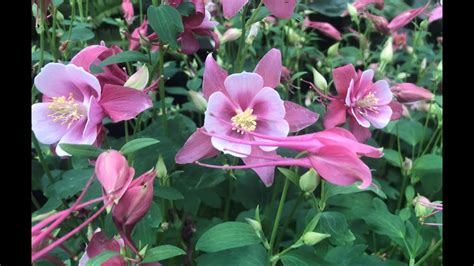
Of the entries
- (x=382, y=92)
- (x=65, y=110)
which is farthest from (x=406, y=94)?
(x=65, y=110)

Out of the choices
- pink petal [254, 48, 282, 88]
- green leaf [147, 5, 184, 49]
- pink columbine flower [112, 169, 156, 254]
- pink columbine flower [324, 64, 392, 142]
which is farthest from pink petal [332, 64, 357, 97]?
pink columbine flower [112, 169, 156, 254]

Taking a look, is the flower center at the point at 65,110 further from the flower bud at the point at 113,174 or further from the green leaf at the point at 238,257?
the green leaf at the point at 238,257

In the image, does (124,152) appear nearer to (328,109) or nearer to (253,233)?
(253,233)

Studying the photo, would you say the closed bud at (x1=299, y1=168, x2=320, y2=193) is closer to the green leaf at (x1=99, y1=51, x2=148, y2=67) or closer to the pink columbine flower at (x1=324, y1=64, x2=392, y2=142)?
the pink columbine flower at (x1=324, y1=64, x2=392, y2=142)

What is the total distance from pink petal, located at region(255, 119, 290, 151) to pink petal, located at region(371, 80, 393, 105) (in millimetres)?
195

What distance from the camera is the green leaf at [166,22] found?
1.95 ft

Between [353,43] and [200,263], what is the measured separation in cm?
150

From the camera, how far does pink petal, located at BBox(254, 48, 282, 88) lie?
59 cm

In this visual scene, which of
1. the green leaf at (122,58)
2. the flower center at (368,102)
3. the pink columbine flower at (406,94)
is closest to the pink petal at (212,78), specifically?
the green leaf at (122,58)

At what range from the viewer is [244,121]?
23.1 inches

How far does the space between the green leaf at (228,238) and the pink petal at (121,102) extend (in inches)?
6.6

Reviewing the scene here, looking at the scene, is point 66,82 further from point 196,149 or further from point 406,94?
point 406,94

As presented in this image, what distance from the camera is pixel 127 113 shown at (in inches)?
21.2
